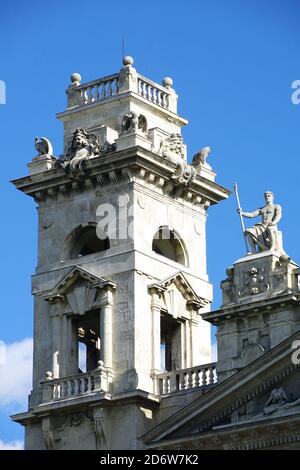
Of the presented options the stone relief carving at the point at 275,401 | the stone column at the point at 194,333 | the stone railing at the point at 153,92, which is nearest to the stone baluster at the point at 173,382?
the stone column at the point at 194,333

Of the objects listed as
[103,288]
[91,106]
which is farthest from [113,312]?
[91,106]

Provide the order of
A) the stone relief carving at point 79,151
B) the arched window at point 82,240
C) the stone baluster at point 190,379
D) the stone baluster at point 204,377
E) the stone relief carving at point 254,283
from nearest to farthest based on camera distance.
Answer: the stone relief carving at point 254,283, the stone baluster at point 204,377, the stone baluster at point 190,379, the stone relief carving at point 79,151, the arched window at point 82,240

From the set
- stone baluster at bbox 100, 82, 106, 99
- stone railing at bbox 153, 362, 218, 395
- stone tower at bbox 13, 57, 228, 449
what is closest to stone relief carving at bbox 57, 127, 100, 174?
stone tower at bbox 13, 57, 228, 449

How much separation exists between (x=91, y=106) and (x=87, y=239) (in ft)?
14.2

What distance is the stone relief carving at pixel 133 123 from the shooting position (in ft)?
213

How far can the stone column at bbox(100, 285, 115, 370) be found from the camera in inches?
2506

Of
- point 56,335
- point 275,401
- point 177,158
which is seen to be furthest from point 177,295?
point 275,401

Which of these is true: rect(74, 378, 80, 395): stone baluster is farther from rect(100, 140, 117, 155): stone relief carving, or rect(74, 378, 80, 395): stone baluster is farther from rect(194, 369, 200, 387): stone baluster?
rect(100, 140, 117, 155): stone relief carving

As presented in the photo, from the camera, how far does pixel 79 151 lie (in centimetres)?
6600

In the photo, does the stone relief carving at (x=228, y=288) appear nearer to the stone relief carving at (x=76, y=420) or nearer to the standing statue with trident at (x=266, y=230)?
the standing statue with trident at (x=266, y=230)

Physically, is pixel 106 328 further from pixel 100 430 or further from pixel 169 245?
pixel 169 245

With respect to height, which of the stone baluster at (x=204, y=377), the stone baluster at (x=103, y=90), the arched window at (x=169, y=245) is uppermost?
the stone baluster at (x=103, y=90)

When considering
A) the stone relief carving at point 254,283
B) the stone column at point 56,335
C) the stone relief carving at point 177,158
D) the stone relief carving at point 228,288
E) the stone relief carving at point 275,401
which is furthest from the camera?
the stone relief carving at point 177,158

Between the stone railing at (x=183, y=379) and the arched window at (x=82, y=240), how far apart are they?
513 cm
